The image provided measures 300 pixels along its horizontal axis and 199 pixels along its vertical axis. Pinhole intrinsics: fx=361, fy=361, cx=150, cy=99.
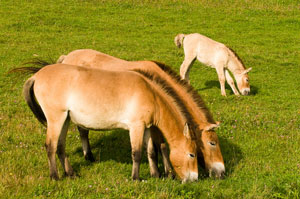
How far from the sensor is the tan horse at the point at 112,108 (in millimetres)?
5891

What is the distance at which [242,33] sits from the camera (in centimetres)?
2316

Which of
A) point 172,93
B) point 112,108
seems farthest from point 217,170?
point 112,108

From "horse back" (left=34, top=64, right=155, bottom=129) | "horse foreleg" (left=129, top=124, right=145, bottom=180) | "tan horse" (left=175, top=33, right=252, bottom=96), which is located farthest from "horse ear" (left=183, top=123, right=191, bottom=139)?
"tan horse" (left=175, top=33, right=252, bottom=96)

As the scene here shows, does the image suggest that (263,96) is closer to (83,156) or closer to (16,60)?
(83,156)

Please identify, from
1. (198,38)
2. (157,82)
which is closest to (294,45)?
(198,38)

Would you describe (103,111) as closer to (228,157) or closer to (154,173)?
(154,173)

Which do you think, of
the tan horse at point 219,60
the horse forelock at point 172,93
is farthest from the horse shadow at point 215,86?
the horse forelock at point 172,93

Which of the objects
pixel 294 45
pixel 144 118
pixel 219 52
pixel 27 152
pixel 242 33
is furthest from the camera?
pixel 242 33

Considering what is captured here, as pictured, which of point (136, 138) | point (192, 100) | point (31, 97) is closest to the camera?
point (136, 138)

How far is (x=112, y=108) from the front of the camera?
5934 millimetres

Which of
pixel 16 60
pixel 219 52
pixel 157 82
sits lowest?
pixel 16 60

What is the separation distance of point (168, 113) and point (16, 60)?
1093cm

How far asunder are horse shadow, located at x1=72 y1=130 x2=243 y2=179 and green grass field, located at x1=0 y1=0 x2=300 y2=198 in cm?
2

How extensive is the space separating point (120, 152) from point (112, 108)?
2084mm
